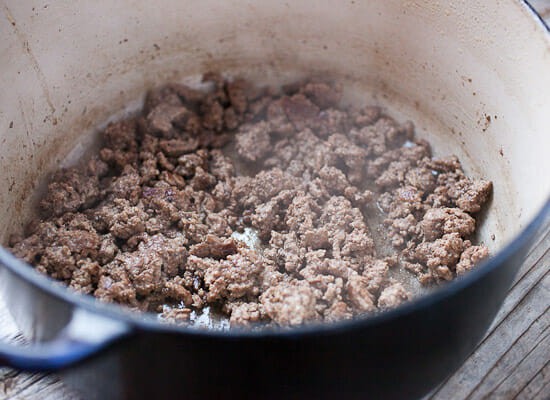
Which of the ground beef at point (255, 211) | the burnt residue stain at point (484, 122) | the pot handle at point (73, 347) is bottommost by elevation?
the ground beef at point (255, 211)

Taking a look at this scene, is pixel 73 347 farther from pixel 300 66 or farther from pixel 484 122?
pixel 300 66

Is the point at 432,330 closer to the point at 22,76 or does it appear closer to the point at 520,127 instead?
the point at 520,127

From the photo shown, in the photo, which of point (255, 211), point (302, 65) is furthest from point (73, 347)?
point (302, 65)

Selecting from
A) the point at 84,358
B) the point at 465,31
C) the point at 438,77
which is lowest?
the point at 84,358

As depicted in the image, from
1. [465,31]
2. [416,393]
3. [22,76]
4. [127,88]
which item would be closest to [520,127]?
[465,31]

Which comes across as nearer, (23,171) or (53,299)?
(53,299)

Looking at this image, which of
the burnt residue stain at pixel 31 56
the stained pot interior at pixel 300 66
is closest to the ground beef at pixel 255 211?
the stained pot interior at pixel 300 66

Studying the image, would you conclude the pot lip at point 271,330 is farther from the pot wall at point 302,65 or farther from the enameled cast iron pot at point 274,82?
the pot wall at point 302,65

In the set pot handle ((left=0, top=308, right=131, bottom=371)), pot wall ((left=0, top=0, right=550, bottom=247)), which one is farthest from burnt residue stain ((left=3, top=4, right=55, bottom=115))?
pot handle ((left=0, top=308, right=131, bottom=371))
